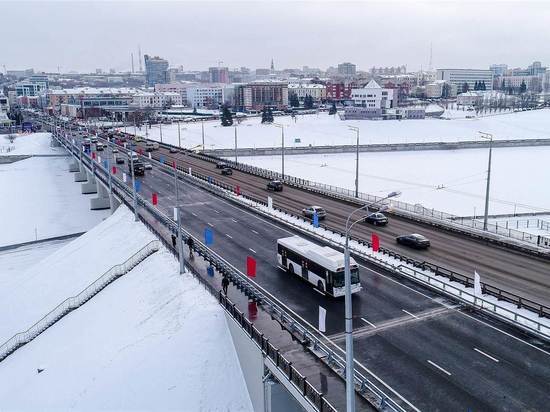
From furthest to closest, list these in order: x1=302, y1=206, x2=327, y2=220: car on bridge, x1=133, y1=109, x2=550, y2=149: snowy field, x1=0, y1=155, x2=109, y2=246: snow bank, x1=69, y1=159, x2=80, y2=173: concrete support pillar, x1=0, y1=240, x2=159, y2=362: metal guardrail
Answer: x1=133, y1=109, x2=550, y2=149: snowy field → x1=69, y1=159, x2=80, y2=173: concrete support pillar → x1=0, y1=155, x2=109, y2=246: snow bank → x1=302, y1=206, x2=327, y2=220: car on bridge → x1=0, y1=240, x2=159, y2=362: metal guardrail

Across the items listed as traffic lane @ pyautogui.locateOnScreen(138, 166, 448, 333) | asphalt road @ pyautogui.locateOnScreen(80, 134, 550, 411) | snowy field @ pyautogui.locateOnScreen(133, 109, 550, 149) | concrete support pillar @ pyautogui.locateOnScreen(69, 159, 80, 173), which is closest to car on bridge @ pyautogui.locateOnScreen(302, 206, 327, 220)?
traffic lane @ pyautogui.locateOnScreen(138, 166, 448, 333)

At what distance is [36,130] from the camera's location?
620 feet

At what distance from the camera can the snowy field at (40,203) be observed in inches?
2677

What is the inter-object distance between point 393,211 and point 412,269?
59.8 feet

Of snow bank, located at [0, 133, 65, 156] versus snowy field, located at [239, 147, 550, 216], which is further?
snow bank, located at [0, 133, 65, 156]

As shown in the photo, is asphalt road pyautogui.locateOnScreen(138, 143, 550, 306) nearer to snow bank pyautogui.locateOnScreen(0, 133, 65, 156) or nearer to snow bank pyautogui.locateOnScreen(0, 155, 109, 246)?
snow bank pyautogui.locateOnScreen(0, 155, 109, 246)

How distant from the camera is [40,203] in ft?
271

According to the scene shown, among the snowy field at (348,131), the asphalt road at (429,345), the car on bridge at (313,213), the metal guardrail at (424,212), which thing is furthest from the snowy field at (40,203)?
the asphalt road at (429,345)

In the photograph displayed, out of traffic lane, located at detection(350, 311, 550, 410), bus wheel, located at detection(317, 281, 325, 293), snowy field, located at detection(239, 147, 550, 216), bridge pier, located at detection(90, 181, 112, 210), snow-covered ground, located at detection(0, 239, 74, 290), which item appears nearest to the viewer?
traffic lane, located at detection(350, 311, 550, 410)

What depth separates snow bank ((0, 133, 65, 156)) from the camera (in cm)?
13975

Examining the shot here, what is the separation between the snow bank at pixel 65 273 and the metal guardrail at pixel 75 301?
1.95 m

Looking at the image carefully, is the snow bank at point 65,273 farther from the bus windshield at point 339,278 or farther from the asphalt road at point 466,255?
the bus windshield at point 339,278

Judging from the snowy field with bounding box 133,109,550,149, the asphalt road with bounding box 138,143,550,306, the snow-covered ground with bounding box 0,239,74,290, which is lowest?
the snow-covered ground with bounding box 0,239,74,290

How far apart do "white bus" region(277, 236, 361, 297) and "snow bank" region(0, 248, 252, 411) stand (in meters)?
5.17
